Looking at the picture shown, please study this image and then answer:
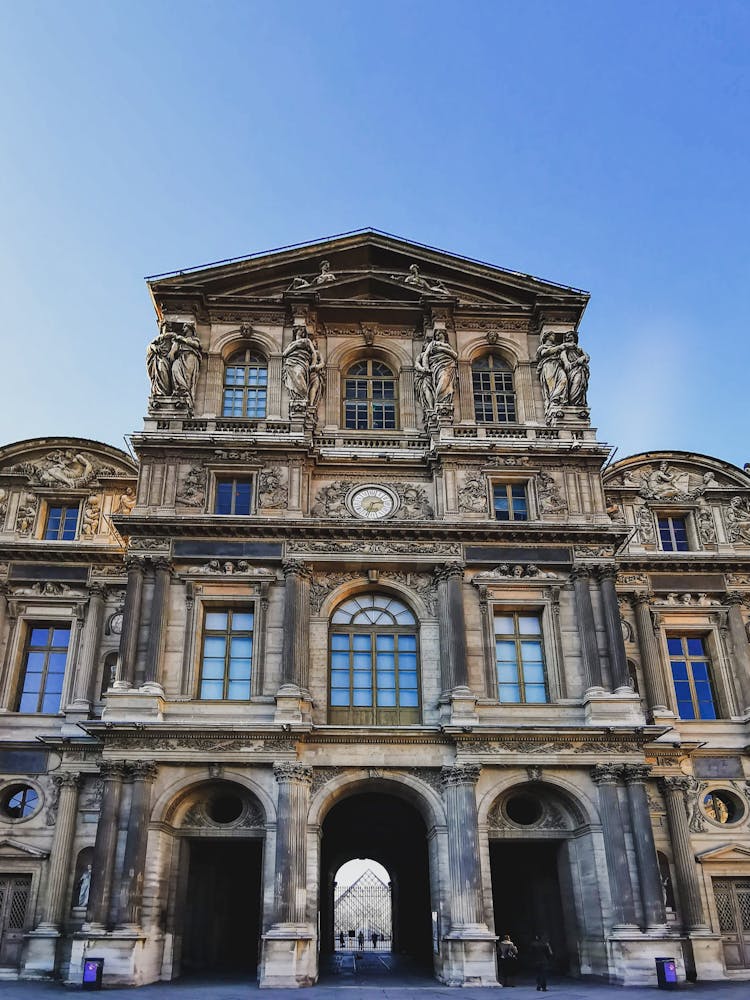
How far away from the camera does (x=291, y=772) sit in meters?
24.3

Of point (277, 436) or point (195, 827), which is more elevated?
point (277, 436)

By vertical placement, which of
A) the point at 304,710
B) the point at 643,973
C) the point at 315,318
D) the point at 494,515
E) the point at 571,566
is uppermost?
the point at 315,318

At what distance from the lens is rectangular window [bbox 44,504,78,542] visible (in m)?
32.2

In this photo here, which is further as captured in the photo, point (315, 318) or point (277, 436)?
point (315, 318)

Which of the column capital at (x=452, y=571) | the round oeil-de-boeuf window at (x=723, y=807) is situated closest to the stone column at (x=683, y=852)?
the round oeil-de-boeuf window at (x=723, y=807)

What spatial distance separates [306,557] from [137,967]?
39.2ft

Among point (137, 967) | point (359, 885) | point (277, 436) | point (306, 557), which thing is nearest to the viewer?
point (137, 967)

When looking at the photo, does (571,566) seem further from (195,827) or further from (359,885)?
(359,885)

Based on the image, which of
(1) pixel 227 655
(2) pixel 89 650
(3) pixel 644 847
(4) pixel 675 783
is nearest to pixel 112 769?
(1) pixel 227 655

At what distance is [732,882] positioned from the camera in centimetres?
2792

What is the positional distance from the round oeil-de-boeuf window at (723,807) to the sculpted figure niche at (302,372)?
18.8 metres

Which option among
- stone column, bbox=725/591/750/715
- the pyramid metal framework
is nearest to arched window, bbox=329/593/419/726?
stone column, bbox=725/591/750/715

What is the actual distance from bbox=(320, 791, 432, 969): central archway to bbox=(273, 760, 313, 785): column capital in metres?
4.45

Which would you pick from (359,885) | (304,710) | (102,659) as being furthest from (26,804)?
(359,885)
